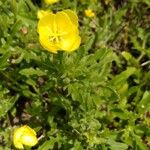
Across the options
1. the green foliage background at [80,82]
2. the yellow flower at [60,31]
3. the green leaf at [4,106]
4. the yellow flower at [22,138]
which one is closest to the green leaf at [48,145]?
the green foliage background at [80,82]

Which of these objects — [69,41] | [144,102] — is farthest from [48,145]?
[144,102]

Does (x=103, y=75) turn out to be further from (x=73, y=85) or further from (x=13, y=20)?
(x=13, y=20)

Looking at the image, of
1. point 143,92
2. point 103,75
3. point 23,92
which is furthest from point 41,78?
point 143,92

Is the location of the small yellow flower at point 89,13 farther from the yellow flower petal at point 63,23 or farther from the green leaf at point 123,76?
the yellow flower petal at point 63,23

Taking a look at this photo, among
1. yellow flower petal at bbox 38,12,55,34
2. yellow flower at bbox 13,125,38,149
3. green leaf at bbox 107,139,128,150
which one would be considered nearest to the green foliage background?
green leaf at bbox 107,139,128,150

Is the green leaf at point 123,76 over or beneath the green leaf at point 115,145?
over
